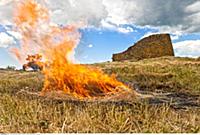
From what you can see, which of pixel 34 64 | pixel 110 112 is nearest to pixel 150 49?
pixel 34 64

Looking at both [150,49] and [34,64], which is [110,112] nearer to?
[34,64]

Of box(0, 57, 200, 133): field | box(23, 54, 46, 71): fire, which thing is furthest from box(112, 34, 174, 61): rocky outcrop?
box(0, 57, 200, 133): field

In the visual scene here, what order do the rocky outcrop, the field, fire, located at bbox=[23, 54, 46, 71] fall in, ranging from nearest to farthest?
the field < fire, located at bbox=[23, 54, 46, 71] < the rocky outcrop

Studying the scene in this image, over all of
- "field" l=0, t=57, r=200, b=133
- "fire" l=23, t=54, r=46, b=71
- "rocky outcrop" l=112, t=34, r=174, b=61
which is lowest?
"field" l=0, t=57, r=200, b=133

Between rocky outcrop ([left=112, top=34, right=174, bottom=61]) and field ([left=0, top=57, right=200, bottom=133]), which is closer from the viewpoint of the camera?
field ([left=0, top=57, right=200, bottom=133])

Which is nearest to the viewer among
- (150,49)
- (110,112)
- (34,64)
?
(110,112)

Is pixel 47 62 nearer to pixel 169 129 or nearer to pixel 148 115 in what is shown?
pixel 148 115

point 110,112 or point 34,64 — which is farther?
point 34,64

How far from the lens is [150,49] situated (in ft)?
39.1

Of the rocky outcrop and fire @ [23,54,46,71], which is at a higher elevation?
the rocky outcrop

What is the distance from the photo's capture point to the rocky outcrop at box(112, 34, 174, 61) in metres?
11.1

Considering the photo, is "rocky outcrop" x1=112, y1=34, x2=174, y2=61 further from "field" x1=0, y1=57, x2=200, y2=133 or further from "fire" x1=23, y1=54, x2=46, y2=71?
"field" x1=0, y1=57, x2=200, y2=133

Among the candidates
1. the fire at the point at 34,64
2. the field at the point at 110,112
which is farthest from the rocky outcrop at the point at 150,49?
the field at the point at 110,112

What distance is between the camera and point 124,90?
615cm
